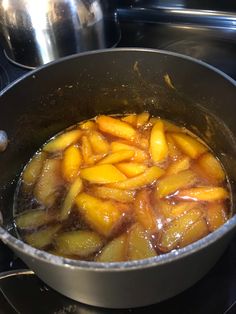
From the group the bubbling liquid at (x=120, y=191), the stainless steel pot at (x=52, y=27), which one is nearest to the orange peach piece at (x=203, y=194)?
the bubbling liquid at (x=120, y=191)

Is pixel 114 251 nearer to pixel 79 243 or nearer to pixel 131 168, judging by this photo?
pixel 79 243

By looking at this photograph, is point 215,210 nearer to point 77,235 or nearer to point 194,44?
point 77,235

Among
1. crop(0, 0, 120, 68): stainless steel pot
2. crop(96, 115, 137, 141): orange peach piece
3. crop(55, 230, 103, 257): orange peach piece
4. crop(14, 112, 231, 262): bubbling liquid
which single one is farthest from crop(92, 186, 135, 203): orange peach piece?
crop(0, 0, 120, 68): stainless steel pot

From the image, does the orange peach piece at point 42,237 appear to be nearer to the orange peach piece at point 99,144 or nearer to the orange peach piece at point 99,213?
the orange peach piece at point 99,213

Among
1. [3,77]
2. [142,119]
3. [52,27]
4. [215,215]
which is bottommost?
[215,215]

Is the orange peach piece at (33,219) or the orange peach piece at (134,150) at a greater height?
the orange peach piece at (134,150)

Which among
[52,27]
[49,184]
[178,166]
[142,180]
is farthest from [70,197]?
[52,27]

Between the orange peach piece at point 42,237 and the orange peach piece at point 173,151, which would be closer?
the orange peach piece at point 42,237

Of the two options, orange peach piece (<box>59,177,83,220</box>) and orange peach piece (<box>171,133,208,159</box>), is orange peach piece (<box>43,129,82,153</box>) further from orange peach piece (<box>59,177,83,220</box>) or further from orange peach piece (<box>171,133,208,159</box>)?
orange peach piece (<box>171,133,208,159</box>)

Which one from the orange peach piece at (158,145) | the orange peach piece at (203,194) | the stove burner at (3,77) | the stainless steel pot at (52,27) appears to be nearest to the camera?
the orange peach piece at (203,194)
